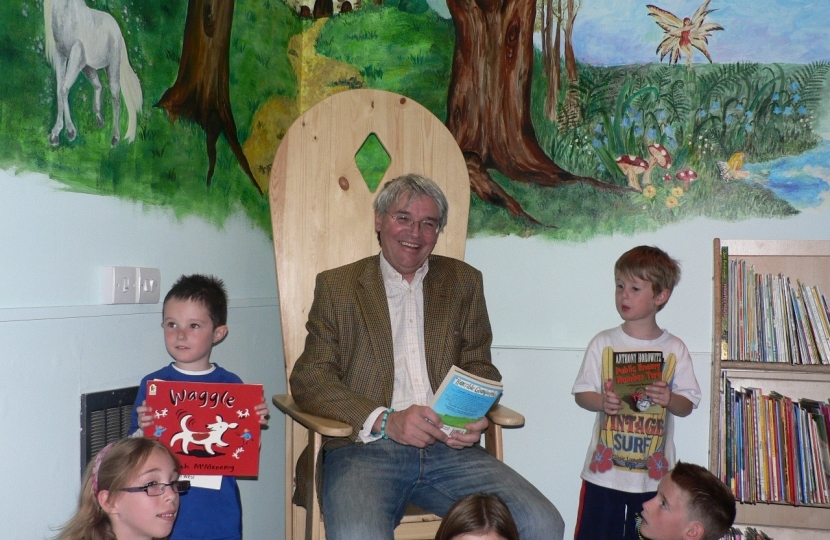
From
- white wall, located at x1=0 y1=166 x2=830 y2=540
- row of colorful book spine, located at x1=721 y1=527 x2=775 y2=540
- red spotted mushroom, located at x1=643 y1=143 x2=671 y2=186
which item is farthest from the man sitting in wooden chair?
row of colorful book spine, located at x1=721 y1=527 x2=775 y2=540

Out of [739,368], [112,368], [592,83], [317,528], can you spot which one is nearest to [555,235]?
[592,83]

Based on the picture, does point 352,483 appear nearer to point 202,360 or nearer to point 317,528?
point 317,528

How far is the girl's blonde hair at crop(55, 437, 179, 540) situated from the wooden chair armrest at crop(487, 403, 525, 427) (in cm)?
100

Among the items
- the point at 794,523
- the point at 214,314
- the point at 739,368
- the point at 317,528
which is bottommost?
the point at 794,523

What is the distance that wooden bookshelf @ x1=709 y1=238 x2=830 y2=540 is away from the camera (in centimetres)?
279

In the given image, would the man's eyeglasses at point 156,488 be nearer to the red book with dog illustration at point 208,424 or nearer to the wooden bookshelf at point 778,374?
the red book with dog illustration at point 208,424

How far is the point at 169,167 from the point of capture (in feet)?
7.88

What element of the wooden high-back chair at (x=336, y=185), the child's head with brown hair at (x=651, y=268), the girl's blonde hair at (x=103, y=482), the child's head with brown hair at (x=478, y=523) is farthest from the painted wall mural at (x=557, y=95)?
the child's head with brown hair at (x=478, y=523)

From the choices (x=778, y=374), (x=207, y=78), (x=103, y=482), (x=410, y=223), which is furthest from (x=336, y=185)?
(x=778, y=374)

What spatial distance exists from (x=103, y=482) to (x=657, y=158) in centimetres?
232

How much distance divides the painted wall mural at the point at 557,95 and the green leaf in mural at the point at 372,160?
296mm

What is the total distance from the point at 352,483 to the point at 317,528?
20cm

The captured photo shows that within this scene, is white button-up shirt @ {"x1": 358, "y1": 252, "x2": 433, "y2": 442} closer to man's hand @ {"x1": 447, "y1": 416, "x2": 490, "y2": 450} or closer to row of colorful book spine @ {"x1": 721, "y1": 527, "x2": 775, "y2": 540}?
man's hand @ {"x1": 447, "y1": 416, "x2": 490, "y2": 450}

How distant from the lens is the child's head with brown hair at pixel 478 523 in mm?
1562
